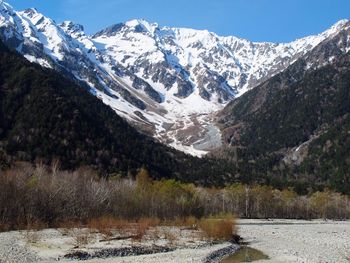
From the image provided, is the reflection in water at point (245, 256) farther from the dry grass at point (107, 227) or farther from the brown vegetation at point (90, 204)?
the dry grass at point (107, 227)

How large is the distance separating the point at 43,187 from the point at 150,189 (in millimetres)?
51091

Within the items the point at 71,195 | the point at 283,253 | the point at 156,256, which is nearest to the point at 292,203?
the point at 71,195

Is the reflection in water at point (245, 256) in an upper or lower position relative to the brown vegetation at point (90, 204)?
lower

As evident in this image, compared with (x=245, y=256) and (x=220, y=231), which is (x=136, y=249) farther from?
(x=220, y=231)

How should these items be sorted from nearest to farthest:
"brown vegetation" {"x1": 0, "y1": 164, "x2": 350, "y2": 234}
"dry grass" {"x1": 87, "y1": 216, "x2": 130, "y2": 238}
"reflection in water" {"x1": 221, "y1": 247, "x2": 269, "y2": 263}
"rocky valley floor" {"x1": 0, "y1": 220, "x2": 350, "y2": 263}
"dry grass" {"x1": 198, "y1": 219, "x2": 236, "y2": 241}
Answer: "rocky valley floor" {"x1": 0, "y1": 220, "x2": 350, "y2": 263}, "reflection in water" {"x1": 221, "y1": 247, "x2": 269, "y2": 263}, "dry grass" {"x1": 87, "y1": 216, "x2": 130, "y2": 238}, "dry grass" {"x1": 198, "y1": 219, "x2": 236, "y2": 241}, "brown vegetation" {"x1": 0, "y1": 164, "x2": 350, "y2": 234}

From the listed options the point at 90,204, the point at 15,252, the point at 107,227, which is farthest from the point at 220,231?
the point at 15,252

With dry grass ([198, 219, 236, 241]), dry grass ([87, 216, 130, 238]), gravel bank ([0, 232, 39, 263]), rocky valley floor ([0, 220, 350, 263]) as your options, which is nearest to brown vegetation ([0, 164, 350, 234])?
dry grass ([87, 216, 130, 238])

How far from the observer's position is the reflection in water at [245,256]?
57150 mm

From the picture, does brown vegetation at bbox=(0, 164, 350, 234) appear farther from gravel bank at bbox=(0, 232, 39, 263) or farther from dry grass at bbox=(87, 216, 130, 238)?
gravel bank at bbox=(0, 232, 39, 263)

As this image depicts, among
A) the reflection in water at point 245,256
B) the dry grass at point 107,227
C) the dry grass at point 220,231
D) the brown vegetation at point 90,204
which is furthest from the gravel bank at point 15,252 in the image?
the dry grass at point 220,231

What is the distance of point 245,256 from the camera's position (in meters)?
61.2

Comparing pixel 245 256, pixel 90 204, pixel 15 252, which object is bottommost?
pixel 245 256

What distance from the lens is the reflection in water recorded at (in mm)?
57150

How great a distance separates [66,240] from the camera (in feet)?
212
